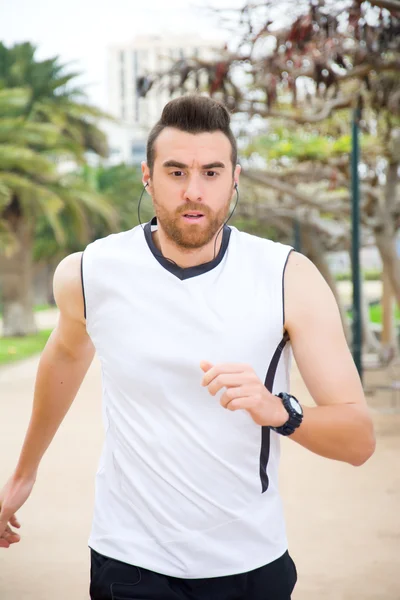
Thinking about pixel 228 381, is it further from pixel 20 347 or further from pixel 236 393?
pixel 20 347

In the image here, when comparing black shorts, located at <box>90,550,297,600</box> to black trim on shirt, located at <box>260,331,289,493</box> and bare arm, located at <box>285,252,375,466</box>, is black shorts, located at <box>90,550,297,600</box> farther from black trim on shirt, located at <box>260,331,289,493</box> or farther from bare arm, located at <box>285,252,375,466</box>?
bare arm, located at <box>285,252,375,466</box>

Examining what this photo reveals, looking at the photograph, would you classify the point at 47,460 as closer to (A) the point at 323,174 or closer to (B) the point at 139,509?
(B) the point at 139,509

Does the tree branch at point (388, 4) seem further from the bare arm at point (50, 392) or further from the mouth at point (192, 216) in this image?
the mouth at point (192, 216)

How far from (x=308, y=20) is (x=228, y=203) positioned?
21.6 feet

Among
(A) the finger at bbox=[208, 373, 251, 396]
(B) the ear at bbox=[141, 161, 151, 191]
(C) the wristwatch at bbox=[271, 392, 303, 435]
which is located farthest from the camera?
(B) the ear at bbox=[141, 161, 151, 191]

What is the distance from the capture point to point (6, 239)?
24859mm

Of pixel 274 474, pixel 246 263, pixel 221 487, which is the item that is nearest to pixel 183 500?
pixel 221 487

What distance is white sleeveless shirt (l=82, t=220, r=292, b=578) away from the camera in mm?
2414

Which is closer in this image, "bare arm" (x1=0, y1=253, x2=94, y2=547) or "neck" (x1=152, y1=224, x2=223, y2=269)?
"neck" (x1=152, y1=224, x2=223, y2=269)

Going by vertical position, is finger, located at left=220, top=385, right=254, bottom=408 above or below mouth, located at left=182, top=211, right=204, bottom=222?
below

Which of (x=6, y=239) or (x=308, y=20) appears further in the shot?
(x=6, y=239)

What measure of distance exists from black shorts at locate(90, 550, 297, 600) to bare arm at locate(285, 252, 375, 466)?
0.38 metres

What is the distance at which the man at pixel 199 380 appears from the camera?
240 centimetres

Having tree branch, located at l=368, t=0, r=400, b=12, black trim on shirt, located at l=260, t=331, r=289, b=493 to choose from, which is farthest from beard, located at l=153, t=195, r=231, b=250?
tree branch, located at l=368, t=0, r=400, b=12
